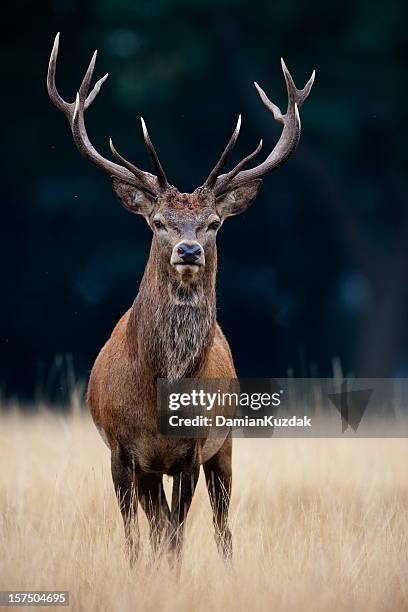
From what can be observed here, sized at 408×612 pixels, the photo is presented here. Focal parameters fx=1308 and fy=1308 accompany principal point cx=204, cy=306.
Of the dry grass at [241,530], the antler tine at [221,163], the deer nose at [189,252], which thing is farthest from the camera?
the antler tine at [221,163]

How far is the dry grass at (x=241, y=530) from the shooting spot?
4.29 m

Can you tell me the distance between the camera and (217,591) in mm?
4262

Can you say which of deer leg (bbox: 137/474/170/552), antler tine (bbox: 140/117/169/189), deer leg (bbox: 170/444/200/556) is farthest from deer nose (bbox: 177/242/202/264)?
deer leg (bbox: 137/474/170/552)

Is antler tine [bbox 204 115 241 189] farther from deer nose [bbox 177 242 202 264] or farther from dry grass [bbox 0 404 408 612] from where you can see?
dry grass [bbox 0 404 408 612]

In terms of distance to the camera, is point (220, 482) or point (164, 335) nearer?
point (164, 335)

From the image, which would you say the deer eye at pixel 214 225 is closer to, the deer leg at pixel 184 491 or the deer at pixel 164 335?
the deer at pixel 164 335

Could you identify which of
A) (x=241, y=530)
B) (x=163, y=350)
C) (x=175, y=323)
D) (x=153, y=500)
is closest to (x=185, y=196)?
(x=175, y=323)

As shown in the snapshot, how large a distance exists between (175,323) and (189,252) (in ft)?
1.16

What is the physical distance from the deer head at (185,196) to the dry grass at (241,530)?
42.0 inches

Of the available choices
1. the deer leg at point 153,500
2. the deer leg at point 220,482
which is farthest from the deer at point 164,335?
the deer leg at point 220,482

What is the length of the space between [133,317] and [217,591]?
1.20m

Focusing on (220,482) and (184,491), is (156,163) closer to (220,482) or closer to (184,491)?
(184,491)

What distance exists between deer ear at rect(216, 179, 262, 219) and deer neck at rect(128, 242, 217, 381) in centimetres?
27

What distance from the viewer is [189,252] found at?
4.60m
